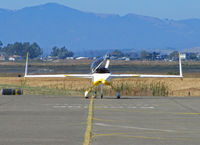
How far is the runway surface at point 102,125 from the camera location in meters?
13.9

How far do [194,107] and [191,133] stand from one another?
9882 millimetres

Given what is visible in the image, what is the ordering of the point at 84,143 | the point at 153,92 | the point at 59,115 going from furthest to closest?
the point at 153,92 → the point at 59,115 → the point at 84,143

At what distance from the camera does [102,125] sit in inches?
683

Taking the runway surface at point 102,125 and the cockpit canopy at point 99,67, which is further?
the cockpit canopy at point 99,67

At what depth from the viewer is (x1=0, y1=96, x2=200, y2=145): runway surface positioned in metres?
13.9

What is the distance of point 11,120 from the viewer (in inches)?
736

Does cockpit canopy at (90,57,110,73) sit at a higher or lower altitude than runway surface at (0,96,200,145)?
higher

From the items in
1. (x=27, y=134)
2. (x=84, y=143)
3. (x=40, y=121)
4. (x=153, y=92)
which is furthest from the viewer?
(x=153, y=92)

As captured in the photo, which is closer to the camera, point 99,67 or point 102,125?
point 102,125

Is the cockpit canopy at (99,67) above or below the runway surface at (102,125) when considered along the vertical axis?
above

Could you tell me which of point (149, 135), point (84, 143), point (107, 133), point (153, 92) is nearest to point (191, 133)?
point (149, 135)

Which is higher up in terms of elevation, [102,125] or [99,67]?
[99,67]

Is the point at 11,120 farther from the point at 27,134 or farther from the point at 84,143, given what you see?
the point at 84,143

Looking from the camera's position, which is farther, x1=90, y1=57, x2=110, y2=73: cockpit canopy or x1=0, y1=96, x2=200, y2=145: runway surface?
x1=90, y1=57, x2=110, y2=73: cockpit canopy
